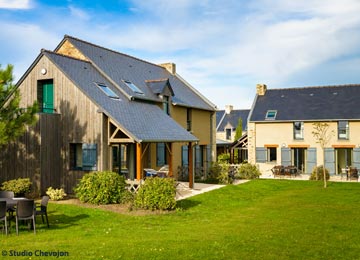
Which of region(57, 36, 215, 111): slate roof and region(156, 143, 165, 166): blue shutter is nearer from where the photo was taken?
region(57, 36, 215, 111): slate roof

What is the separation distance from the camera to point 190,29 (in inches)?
646

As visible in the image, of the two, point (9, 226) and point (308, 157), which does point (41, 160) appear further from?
point (308, 157)

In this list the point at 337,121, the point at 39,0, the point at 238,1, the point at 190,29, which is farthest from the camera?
the point at 337,121

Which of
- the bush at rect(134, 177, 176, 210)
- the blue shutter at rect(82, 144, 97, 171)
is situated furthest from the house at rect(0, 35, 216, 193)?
the bush at rect(134, 177, 176, 210)

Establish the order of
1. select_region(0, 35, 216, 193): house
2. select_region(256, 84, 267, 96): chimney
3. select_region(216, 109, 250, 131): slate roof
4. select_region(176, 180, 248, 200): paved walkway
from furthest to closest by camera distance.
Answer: select_region(216, 109, 250, 131): slate roof, select_region(256, 84, 267, 96): chimney, select_region(176, 180, 248, 200): paved walkway, select_region(0, 35, 216, 193): house

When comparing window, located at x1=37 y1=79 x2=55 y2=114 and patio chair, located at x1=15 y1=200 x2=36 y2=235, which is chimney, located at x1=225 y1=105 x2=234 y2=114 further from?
patio chair, located at x1=15 y1=200 x2=36 y2=235

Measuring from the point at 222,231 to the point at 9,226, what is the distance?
631 centimetres

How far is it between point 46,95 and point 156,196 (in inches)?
335

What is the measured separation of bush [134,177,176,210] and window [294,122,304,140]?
808 inches

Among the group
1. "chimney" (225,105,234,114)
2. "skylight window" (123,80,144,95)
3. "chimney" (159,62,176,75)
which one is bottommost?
"skylight window" (123,80,144,95)

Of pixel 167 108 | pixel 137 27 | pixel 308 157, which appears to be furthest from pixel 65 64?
pixel 308 157

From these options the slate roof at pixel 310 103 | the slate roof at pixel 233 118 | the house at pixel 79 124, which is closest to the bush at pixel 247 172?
the slate roof at pixel 310 103

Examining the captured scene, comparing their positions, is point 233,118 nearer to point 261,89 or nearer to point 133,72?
point 261,89

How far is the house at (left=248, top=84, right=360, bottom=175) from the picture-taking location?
30922mm
